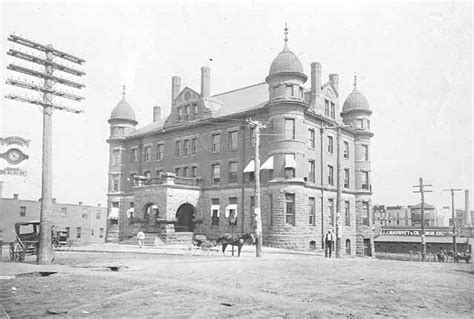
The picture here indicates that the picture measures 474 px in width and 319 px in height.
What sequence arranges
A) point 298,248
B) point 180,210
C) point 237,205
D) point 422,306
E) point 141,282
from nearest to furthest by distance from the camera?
point 422,306 < point 141,282 < point 298,248 < point 237,205 < point 180,210

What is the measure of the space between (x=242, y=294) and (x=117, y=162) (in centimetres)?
4458

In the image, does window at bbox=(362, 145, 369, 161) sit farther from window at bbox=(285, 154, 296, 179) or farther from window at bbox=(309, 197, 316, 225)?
window at bbox=(285, 154, 296, 179)

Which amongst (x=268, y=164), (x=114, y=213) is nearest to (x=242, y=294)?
(x=268, y=164)

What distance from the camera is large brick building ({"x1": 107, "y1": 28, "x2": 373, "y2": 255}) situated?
3741 centimetres

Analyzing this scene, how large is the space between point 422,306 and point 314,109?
32951mm

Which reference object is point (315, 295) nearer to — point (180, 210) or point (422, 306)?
point (422, 306)

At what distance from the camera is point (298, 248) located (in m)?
36.7

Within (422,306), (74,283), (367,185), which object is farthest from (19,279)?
(367,185)

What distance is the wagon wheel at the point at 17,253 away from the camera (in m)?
22.6

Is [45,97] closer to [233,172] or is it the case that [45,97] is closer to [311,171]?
[233,172]

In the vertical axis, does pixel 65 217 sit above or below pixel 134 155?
below

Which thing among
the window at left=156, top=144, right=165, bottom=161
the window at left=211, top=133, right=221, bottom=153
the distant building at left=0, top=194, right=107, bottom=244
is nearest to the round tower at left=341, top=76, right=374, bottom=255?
the window at left=211, top=133, right=221, bottom=153

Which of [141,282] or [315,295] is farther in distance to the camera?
[141,282]

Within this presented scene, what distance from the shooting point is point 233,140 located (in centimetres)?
4209
